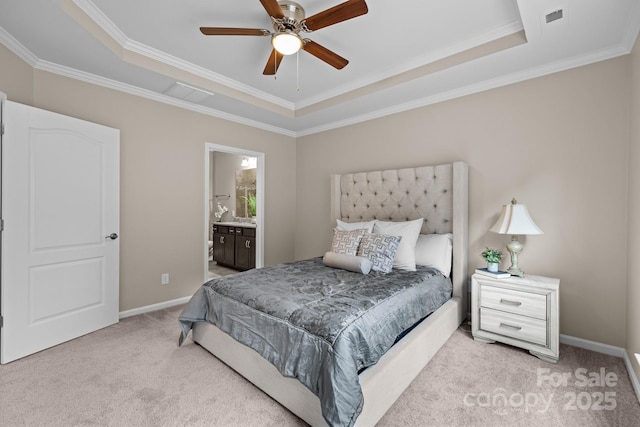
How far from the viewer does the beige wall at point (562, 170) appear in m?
2.35

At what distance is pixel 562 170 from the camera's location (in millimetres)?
2557

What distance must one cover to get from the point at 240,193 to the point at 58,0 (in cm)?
447

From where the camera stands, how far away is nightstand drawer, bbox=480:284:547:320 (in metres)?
2.30

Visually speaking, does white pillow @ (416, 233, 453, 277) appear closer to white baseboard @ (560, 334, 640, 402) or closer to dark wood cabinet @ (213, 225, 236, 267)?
white baseboard @ (560, 334, 640, 402)

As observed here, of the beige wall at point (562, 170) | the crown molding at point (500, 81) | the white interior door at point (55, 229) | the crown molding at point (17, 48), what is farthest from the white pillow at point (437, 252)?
the crown molding at point (17, 48)

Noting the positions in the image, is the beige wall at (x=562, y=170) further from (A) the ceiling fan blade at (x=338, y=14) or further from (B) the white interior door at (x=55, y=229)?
(B) the white interior door at (x=55, y=229)

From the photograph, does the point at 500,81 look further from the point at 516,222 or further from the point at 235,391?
the point at 235,391

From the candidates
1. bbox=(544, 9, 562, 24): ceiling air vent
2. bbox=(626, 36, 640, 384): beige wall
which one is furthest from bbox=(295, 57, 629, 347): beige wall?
bbox=(544, 9, 562, 24): ceiling air vent

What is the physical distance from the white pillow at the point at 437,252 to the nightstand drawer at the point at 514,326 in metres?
0.52

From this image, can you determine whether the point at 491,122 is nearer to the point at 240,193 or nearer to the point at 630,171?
the point at 630,171

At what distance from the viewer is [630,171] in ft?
7.30

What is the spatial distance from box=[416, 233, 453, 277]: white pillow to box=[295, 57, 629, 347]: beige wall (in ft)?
0.95

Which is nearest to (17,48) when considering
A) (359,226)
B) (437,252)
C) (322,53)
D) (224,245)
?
(322,53)

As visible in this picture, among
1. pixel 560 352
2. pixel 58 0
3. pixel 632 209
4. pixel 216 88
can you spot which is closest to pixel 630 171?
pixel 632 209
